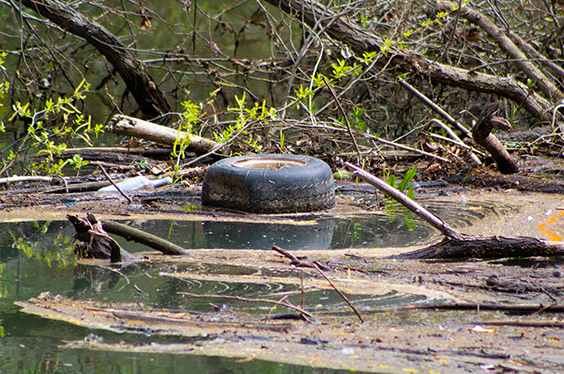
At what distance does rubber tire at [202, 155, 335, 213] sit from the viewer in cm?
480

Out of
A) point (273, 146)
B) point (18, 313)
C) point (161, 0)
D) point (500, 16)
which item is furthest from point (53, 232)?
point (161, 0)

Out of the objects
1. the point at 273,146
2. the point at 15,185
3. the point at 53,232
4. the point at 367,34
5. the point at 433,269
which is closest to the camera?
the point at 433,269

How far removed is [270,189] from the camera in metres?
4.79

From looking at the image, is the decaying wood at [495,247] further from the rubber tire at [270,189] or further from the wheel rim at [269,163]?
the wheel rim at [269,163]

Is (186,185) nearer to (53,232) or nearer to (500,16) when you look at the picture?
(53,232)

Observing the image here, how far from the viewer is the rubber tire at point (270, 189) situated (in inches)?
189

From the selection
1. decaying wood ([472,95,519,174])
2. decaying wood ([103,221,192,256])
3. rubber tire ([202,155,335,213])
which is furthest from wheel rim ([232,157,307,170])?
decaying wood ([103,221,192,256])

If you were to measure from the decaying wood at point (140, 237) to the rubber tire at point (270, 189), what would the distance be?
1348 millimetres

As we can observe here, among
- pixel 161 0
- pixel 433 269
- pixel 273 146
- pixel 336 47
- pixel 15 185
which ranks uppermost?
pixel 161 0

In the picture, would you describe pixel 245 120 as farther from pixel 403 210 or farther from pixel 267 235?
pixel 267 235

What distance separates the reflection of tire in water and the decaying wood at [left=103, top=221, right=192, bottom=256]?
16.8 inches

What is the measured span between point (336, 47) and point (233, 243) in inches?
170

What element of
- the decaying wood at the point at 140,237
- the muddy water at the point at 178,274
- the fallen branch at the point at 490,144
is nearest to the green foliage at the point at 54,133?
the muddy water at the point at 178,274

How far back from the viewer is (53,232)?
4.16 m
